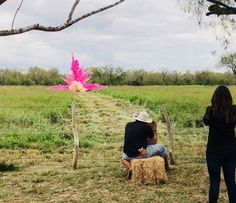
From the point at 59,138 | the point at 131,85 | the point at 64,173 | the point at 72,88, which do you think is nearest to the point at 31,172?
the point at 64,173

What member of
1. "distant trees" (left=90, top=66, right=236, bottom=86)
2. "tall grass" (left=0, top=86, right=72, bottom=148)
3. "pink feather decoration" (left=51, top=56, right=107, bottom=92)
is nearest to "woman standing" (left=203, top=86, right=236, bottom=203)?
"pink feather decoration" (left=51, top=56, right=107, bottom=92)

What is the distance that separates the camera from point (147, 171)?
7.36 meters

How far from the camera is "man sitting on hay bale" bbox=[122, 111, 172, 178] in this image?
7355 millimetres

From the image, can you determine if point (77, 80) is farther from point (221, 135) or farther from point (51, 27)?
point (221, 135)

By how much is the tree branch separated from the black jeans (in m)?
4.32

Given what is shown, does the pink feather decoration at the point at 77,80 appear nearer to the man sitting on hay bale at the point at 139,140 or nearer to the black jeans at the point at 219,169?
the black jeans at the point at 219,169

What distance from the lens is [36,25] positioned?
3314mm

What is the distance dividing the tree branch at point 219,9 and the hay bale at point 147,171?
3273 millimetres

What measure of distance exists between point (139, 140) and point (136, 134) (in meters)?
0.12

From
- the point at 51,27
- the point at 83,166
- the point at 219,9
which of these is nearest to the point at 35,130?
the point at 83,166

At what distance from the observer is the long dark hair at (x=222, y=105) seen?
5.16 m

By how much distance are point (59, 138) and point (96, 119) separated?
472 centimetres

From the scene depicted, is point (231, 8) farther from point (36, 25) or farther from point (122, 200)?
point (36, 25)

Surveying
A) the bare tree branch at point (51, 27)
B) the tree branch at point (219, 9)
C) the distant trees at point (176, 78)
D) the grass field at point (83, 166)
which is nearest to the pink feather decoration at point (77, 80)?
the bare tree branch at point (51, 27)
